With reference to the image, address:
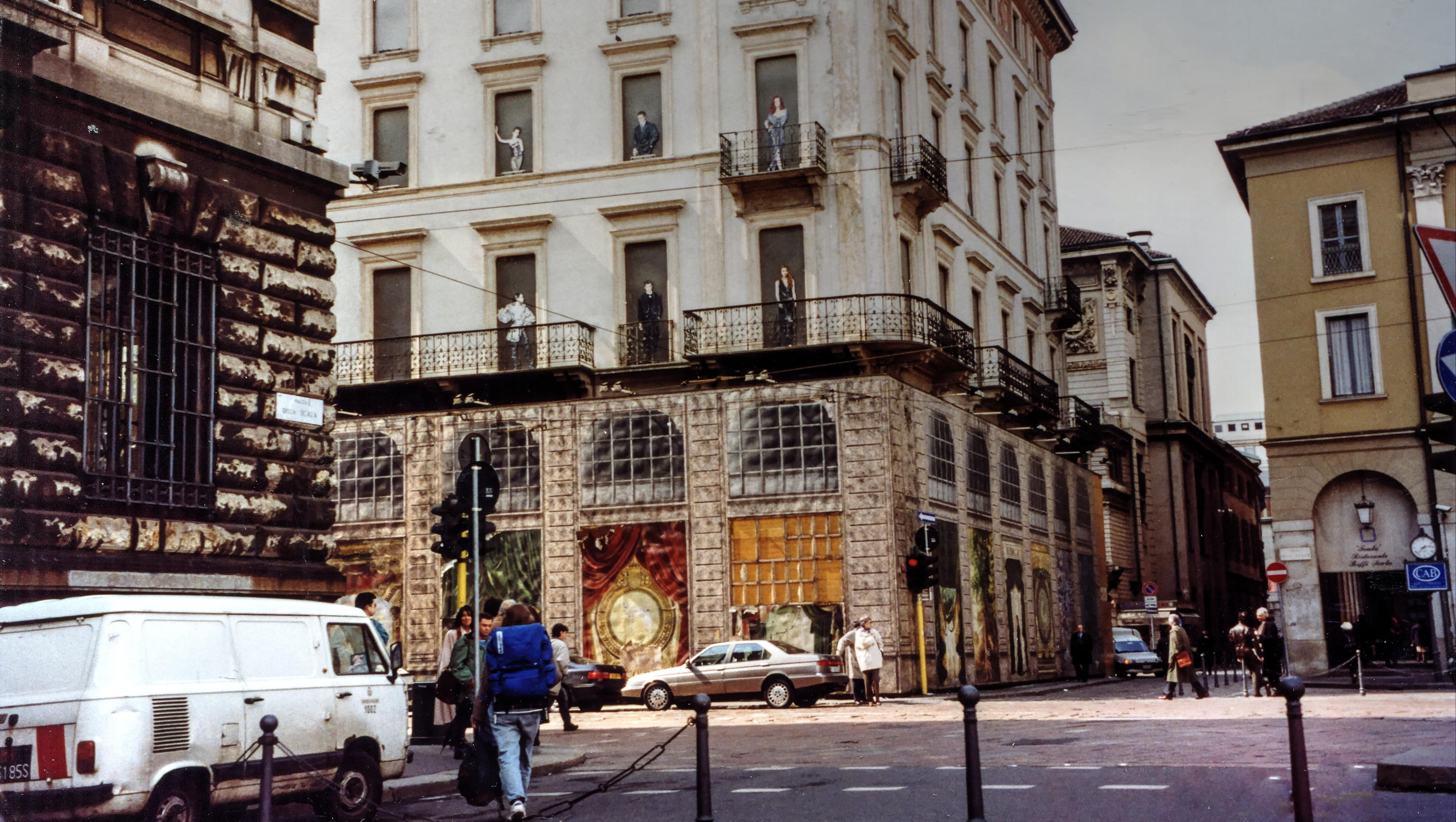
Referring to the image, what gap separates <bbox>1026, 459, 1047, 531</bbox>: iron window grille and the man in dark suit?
14088mm

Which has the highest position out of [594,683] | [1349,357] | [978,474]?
[1349,357]

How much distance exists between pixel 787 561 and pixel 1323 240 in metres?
14.2

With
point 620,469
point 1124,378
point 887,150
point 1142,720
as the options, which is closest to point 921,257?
point 887,150

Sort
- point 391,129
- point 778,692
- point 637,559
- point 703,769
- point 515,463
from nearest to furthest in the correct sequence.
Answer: point 703,769, point 778,692, point 637,559, point 515,463, point 391,129

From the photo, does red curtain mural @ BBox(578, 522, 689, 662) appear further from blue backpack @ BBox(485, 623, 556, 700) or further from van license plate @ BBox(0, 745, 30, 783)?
van license plate @ BBox(0, 745, 30, 783)

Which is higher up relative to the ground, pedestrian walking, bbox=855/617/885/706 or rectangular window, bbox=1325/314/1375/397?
rectangular window, bbox=1325/314/1375/397

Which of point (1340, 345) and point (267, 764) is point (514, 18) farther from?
point (267, 764)

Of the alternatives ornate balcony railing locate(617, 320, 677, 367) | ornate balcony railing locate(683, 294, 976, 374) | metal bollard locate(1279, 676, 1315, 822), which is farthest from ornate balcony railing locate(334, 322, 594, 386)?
metal bollard locate(1279, 676, 1315, 822)

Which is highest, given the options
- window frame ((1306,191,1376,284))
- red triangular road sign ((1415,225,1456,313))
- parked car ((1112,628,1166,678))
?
window frame ((1306,191,1376,284))

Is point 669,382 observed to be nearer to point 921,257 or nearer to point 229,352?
point 921,257

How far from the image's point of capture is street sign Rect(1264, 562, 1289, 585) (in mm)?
33656

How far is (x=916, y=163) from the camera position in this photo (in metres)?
34.7

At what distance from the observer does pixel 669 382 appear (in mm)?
34844

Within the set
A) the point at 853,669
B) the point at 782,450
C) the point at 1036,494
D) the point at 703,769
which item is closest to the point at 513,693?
the point at 703,769
